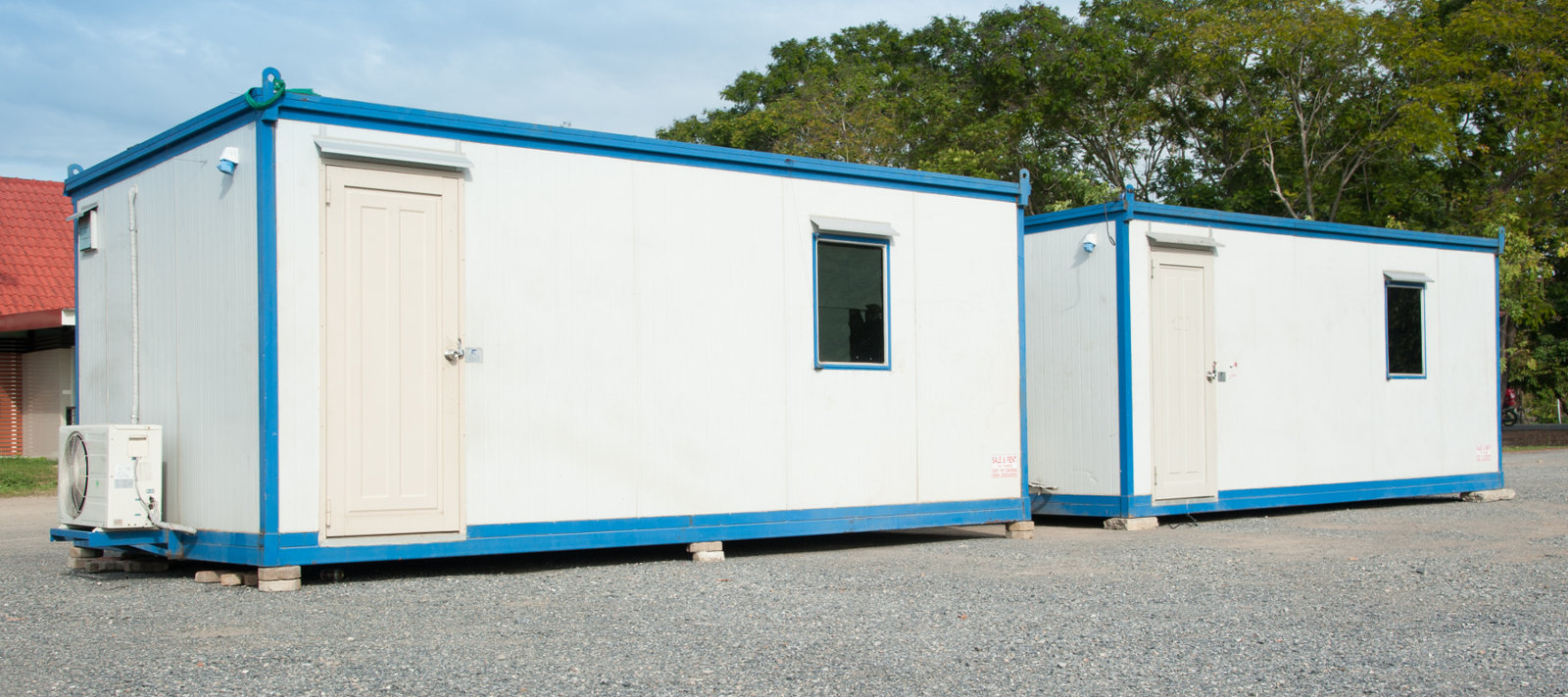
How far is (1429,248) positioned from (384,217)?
10.5 metres

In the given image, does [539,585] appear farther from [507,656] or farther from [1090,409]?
[1090,409]

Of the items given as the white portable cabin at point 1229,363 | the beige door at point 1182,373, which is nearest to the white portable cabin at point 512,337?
the white portable cabin at point 1229,363

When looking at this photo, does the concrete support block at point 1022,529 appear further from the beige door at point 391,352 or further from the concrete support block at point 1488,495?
the concrete support block at point 1488,495

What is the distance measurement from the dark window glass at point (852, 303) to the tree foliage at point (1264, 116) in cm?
1456

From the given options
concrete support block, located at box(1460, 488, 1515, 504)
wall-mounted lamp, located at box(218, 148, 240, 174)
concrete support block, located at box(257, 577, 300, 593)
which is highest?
wall-mounted lamp, located at box(218, 148, 240, 174)

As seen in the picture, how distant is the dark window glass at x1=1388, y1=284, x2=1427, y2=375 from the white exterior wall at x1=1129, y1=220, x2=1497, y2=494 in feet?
0.43

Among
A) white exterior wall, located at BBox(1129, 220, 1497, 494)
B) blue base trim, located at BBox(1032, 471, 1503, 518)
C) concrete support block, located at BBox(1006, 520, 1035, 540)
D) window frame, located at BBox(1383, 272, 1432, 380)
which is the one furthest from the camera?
window frame, located at BBox(1383, 272, 1432, 380)

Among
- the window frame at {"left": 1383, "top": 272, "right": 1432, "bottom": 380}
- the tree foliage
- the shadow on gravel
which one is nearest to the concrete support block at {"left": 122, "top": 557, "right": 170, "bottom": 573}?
the shadow on gravel

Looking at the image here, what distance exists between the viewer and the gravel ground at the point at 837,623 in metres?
4.57

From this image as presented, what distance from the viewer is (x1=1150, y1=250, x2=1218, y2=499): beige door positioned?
10672 mm

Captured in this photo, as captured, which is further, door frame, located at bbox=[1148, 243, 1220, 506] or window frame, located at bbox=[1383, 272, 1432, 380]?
window frame, located at bbox=[1383, 272, 1432, 380]

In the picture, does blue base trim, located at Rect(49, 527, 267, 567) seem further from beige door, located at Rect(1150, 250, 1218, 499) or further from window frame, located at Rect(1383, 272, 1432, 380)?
window frame, located at Rect(1383, 272, 1432, 380)

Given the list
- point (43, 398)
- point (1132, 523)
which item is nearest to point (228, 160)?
point (1132, 523)

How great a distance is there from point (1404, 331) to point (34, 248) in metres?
20.3
